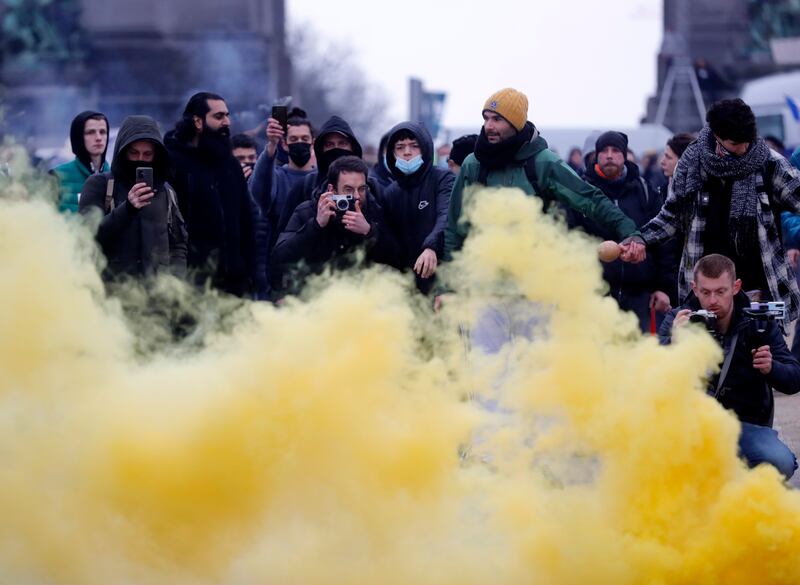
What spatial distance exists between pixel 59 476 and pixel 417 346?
55.6 inches

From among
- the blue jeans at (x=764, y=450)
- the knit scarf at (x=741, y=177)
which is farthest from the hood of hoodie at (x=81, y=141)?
the blue jeans at (x=764, y=450)

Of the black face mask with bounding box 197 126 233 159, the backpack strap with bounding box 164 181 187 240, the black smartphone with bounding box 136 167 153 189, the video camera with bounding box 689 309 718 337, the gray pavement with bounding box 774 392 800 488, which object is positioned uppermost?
the black face mask with bounding box 197 126 233 159

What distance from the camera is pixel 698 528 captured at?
5.07m

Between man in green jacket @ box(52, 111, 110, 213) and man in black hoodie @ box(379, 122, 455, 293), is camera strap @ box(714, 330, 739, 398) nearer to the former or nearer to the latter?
man in black hoodie @ box(379, 122, 455, 293)

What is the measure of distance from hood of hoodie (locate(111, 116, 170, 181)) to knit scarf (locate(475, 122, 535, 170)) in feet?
5.08

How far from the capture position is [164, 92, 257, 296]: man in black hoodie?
25.2ft

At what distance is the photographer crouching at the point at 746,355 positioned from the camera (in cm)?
614

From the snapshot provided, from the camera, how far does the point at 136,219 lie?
23.5 feet

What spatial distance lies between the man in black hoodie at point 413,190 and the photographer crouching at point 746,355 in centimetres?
202

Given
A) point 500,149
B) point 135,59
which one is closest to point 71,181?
point 500,149

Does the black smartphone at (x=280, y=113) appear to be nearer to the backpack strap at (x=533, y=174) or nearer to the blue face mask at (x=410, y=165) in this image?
the blue face mask at (x=410, y=165)

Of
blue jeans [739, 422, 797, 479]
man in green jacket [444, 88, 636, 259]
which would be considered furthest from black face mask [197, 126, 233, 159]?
blue jeans [739, 422, 797, 479]

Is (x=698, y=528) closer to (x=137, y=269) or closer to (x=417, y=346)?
(x=417, y=346)

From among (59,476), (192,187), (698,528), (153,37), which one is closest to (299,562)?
(59,476)
